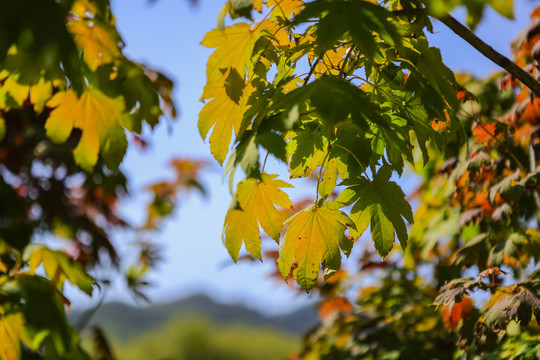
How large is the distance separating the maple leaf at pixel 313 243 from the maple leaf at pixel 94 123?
0.48 m

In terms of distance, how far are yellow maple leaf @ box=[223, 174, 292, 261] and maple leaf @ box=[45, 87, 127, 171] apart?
12.8 inches

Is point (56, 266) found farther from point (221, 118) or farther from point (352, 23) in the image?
point (352, 23)

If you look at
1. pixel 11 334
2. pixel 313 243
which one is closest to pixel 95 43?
pixel 313 243

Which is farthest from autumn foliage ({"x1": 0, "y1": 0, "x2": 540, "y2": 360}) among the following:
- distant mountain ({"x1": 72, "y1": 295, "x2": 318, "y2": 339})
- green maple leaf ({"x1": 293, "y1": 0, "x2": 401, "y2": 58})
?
distant mountain ({"x1": 72, "y1": 295, "x2": 318, "y2": 339})

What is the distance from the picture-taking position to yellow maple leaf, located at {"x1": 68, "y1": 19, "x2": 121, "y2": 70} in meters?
1.27

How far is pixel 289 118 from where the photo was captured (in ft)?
3.36

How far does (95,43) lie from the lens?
1.33 meters

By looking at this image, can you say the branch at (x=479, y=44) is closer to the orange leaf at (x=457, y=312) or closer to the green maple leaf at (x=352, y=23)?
the green maple leaf at (x=352, y=23)

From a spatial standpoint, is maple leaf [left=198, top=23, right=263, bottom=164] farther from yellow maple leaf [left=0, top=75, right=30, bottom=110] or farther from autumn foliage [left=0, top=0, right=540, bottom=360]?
yellow maple leaf [left=0, top=75, right=30, bottom=110]

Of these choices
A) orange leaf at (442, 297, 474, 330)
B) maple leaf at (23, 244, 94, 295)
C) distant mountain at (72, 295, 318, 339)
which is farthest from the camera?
distant mountain at (72, 295, 318, 339)

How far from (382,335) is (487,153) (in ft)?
3.49

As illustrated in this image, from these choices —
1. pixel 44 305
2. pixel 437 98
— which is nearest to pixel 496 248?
pixel 437 98

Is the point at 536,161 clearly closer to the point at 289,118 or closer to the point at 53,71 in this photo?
the point at 289,118

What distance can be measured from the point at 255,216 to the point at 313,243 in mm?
182
